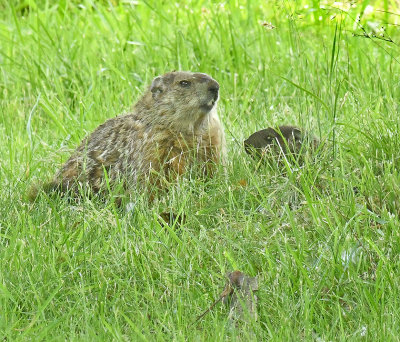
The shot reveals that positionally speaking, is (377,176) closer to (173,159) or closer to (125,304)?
(173,159)

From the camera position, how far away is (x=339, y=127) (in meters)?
4.83

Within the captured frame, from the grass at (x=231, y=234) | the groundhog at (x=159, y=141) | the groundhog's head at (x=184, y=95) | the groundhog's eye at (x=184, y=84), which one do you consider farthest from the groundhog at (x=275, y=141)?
the groundhog's eye at (x=184, y=84)

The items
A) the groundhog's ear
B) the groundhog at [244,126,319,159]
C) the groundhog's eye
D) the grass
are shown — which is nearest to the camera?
the grass

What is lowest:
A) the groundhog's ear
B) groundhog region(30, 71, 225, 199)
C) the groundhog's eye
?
groundhog region(30, 71, 225, 199)

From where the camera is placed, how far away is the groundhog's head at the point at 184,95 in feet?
15.8

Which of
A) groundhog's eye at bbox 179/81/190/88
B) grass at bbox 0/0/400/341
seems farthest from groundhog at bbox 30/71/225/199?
grass at bbox 0/0/400/341

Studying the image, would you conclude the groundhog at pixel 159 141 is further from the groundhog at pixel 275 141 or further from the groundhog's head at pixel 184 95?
the groundhog at pixel 275 141

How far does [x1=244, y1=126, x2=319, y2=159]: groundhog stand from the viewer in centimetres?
458

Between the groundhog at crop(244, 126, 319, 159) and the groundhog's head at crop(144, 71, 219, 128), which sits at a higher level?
the groundhog's head at crop(144, 71, 219, 128)

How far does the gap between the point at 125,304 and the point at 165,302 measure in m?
0.16

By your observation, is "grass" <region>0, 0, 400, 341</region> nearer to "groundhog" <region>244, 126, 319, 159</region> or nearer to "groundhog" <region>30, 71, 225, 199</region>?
"groundhog" <region>244, 126, 319, 159</region>

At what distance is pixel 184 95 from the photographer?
4.92 meters

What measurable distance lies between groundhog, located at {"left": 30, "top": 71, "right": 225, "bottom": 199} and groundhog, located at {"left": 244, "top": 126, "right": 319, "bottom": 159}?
190mm

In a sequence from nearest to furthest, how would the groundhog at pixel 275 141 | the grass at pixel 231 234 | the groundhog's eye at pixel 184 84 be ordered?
1. the grass at pixel 231 234
2. the groundhog at pixel 275 141
3. the groundhog's eye at pixel 184 84
